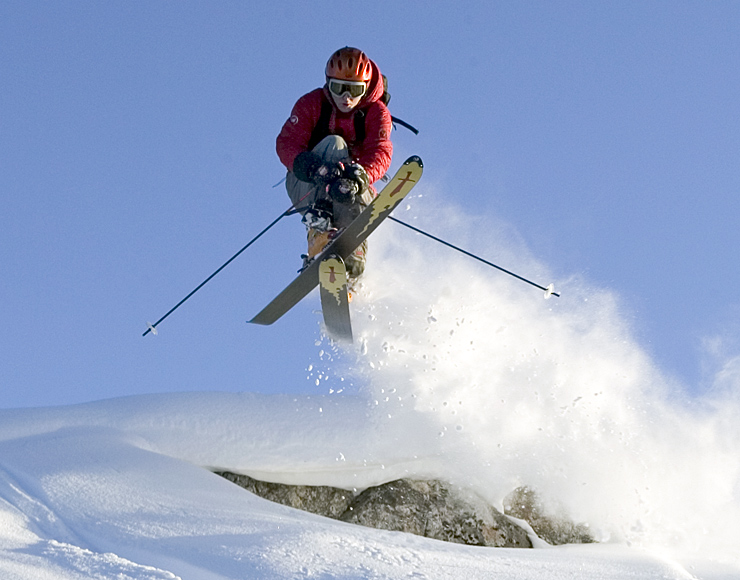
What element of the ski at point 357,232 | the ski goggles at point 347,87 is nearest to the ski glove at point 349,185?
the ski at point 357,232

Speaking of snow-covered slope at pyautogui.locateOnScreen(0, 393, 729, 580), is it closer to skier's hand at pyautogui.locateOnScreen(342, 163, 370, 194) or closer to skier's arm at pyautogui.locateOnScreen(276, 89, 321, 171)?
skier's hand at pyautogui.locateOnScreen(342, 163, 370, 194)

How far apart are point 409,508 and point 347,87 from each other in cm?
363

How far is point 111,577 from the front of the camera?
12.4ft

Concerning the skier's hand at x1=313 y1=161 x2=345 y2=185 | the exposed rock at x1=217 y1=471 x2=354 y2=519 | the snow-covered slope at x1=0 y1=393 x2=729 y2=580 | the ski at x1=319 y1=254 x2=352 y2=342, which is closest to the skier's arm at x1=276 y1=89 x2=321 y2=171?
the skier's hand at x1=313 y1=161 x2=345 y2=185

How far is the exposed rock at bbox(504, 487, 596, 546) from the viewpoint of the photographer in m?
6.91

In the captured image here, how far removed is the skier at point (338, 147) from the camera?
636 cm

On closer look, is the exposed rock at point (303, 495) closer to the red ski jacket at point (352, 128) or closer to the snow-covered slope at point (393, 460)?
the snow-covered slope at point (393, 460)

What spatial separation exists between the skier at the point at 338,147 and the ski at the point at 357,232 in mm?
136

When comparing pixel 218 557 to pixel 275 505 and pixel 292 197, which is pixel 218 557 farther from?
pixel 292 197

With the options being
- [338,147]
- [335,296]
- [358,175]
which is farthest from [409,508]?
[338,147]

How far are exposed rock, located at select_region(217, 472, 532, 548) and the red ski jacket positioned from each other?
107 inches

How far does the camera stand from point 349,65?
21.4ft

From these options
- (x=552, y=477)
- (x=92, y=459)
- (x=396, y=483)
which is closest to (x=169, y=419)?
(x=92, y=459)

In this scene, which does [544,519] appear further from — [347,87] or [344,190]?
[347,87]
